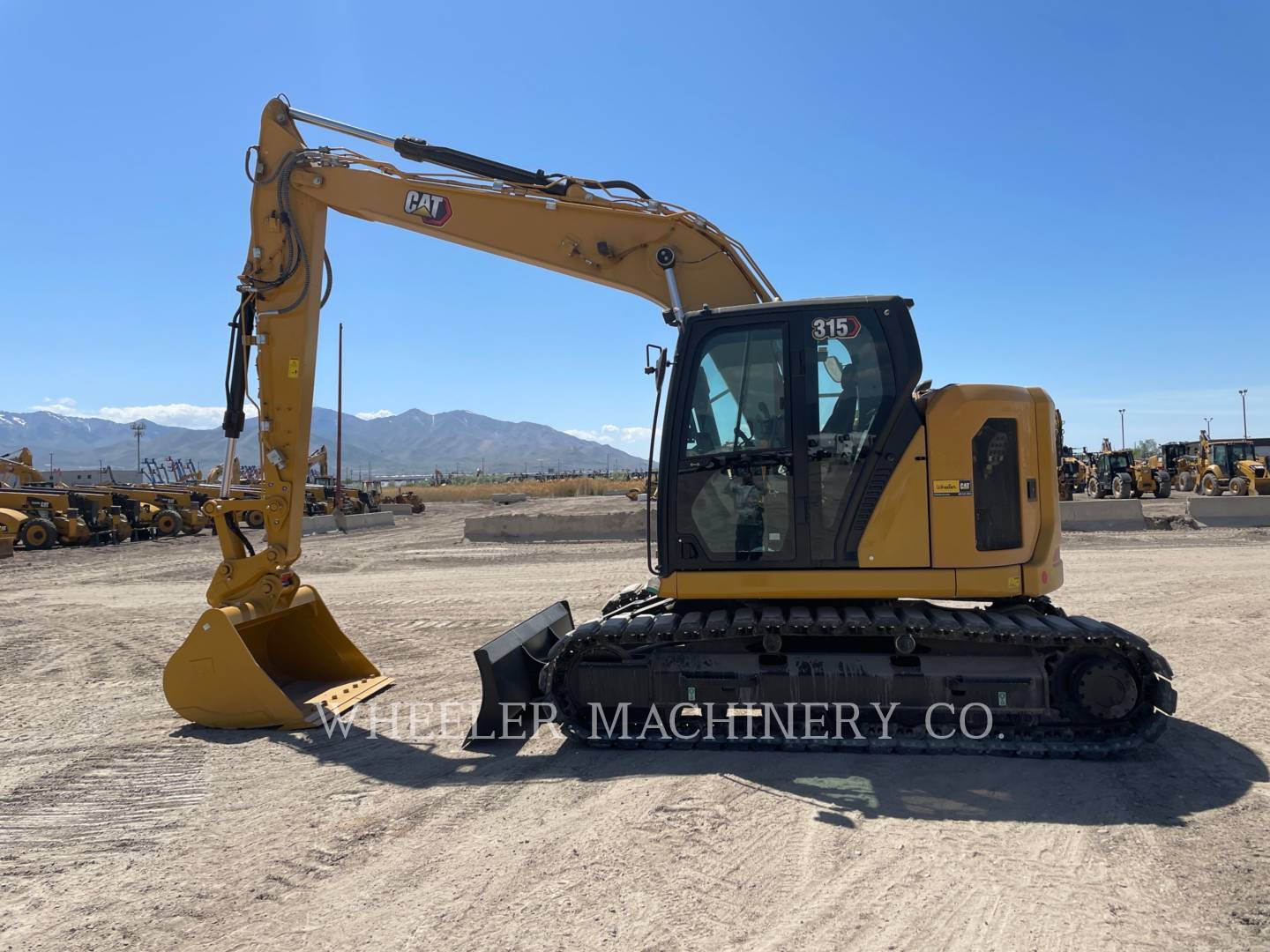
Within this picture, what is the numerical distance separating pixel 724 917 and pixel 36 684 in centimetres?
772

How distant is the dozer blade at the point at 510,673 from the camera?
5.76 metres

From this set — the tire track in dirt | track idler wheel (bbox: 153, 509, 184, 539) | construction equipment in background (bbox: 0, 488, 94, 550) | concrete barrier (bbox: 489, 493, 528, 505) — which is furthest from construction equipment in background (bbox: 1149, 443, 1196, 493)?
construction equipment in background (bbox: 0, 488, 94, 550)

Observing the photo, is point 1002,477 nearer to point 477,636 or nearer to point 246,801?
point 246,801

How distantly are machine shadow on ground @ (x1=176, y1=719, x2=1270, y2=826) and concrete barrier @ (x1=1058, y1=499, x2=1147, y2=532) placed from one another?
17.7m

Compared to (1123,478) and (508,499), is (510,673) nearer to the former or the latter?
(1123,478)

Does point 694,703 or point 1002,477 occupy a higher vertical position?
point 1002,477

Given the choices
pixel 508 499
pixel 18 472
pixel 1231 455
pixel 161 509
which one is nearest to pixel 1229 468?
pixel 1231 455

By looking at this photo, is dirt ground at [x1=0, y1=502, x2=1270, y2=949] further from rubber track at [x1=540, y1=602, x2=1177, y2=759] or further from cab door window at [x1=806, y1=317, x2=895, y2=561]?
cab door window at [x1=806, y1=317, x2=895, y2=561]

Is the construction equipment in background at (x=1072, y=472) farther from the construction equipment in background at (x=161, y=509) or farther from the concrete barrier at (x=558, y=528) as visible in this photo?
the construction equipment in background at (x=161, y=509)

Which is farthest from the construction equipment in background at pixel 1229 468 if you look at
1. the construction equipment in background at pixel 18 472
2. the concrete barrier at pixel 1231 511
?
the construction equipment in background at pixel 18 472

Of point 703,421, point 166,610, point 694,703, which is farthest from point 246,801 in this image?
point 166,610

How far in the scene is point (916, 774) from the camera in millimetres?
4922

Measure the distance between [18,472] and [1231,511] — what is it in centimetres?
4000

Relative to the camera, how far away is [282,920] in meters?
3.50
